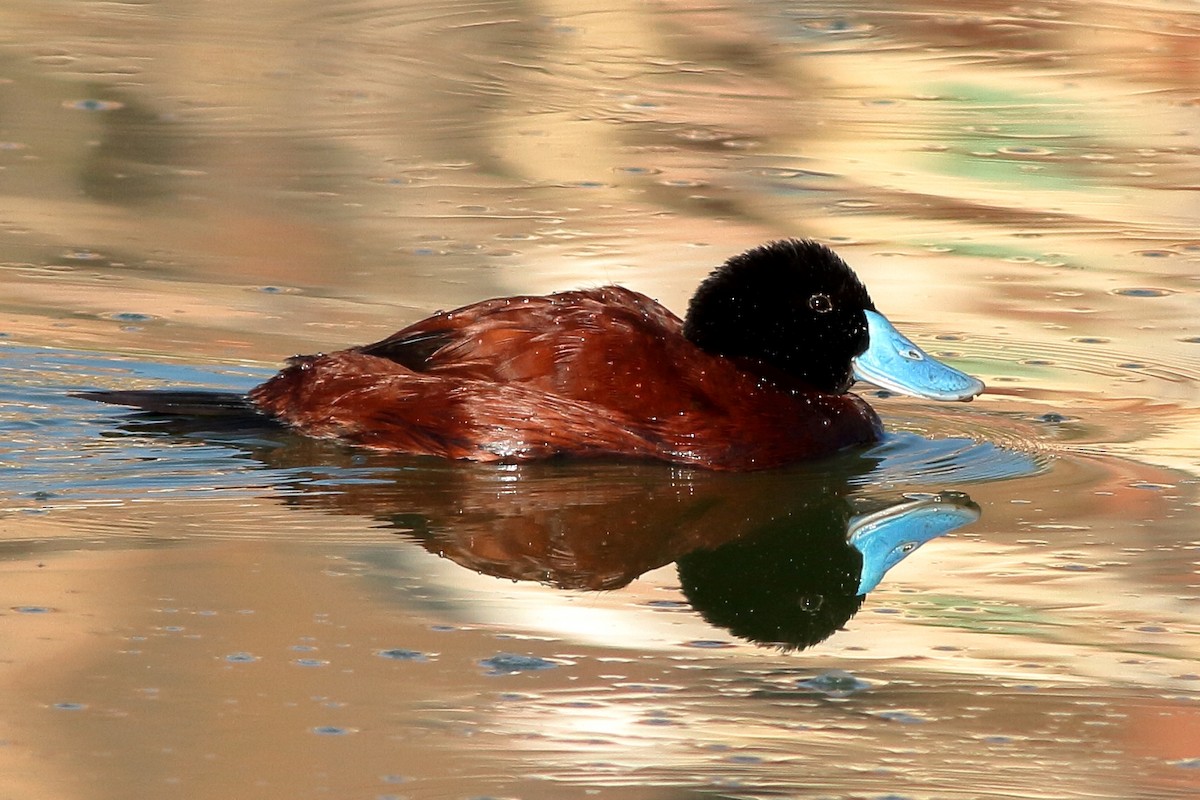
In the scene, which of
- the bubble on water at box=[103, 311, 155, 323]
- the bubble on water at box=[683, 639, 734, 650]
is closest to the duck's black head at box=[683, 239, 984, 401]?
the bubble on water at box=[683, 639, 734, 650]

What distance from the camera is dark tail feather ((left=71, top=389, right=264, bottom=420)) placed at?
7.14m

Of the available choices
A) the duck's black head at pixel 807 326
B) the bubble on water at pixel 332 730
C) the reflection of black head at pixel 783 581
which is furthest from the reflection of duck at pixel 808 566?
the bubble on water at pixel 332 730

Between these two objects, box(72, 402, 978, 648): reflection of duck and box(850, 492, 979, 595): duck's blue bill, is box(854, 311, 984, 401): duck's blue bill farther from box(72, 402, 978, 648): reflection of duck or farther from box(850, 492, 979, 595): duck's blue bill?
box(850, 492, 979, 595): duck's blue bill

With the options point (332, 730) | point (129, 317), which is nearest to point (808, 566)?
point (332, 730)

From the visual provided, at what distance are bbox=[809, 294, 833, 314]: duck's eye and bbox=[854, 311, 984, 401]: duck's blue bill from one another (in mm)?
186

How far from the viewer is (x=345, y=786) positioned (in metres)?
4.12

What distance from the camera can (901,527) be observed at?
249 inches

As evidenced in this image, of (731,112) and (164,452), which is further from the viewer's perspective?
(731,112)

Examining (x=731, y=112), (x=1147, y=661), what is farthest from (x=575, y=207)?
(x=1147, y=661)

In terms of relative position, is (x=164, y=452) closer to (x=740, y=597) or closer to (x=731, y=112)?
(x=740, y=597)

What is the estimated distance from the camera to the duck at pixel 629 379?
22.2 ft

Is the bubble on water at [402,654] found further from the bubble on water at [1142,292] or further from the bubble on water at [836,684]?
the bubble on water at [1142,292]

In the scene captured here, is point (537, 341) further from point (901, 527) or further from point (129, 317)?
point (129, 317)

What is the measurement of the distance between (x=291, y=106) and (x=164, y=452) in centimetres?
571
